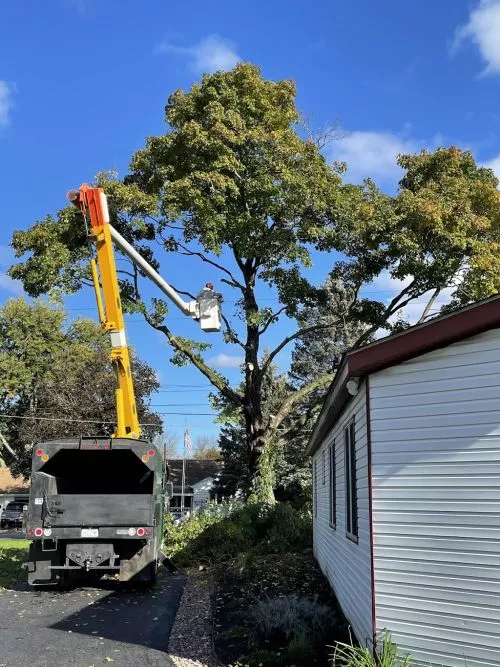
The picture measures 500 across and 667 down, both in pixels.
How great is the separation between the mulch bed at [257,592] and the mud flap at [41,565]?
2.94m

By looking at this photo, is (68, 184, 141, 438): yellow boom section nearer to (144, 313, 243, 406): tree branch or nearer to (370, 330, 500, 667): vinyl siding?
(144, 313, 243, 406): tree branch

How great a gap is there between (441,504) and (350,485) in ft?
7.79

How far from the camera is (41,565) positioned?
35.8 feet

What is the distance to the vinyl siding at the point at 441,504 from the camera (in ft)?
14.8

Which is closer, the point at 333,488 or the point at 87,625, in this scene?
the point at 87,625

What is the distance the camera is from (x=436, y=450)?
4898mm

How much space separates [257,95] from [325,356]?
20.6 metres

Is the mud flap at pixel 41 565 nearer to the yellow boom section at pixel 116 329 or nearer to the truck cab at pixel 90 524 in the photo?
the truck cab at pixel 90 524

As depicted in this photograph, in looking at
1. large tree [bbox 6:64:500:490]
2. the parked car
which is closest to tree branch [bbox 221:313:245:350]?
large tree [bbox 6:64:500:490]

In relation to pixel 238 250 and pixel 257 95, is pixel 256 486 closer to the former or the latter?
pixel 238 250

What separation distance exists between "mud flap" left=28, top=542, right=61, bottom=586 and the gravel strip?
2388mm

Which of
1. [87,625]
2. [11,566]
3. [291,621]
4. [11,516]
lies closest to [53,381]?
[11,516]

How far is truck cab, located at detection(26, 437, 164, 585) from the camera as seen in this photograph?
10695 millimetres

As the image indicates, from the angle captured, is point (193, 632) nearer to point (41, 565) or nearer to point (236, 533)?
point (41, 565)
